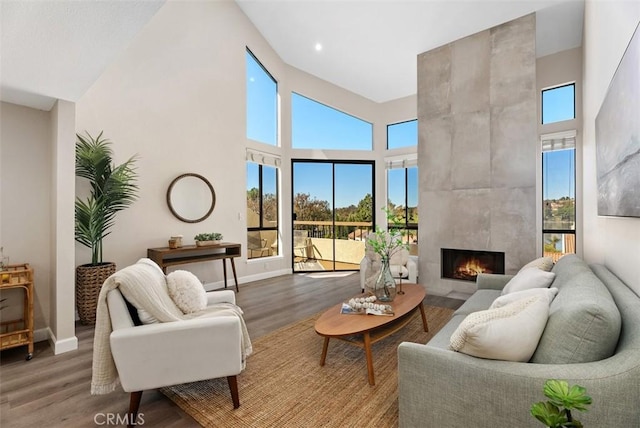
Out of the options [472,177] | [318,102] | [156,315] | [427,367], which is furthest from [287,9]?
[427,367]

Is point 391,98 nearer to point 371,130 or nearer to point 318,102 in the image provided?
point 371,130

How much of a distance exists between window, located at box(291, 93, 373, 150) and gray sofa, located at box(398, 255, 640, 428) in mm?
5437

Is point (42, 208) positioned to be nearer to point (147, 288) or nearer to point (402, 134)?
point (147, 288)

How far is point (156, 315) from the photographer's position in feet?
6.06

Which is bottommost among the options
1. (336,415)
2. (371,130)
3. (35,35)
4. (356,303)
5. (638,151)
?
(336,415)

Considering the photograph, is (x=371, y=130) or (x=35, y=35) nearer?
(x=35, y=35)

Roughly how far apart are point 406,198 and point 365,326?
466cm

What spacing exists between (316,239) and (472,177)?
3.32 metres

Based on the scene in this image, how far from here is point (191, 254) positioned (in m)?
4.52

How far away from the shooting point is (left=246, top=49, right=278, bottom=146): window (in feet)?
18.5

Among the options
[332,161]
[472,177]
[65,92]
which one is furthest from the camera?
[332,161]

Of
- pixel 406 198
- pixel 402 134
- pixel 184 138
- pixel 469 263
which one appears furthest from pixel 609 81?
pixel 184 138

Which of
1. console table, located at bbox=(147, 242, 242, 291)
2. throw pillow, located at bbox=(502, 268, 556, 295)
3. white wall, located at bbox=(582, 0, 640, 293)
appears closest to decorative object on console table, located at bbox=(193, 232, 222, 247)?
console table, located at bbox=(147, 242, 242, 291)

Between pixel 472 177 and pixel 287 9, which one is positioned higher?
pixel 287 9
